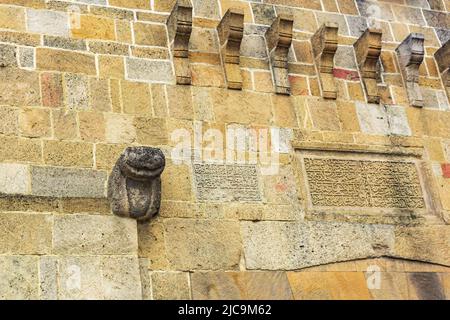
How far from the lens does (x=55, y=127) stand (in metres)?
5.32

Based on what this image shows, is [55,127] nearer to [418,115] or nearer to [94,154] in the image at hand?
[94,154]

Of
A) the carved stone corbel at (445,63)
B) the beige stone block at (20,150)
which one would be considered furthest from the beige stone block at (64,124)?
the carved stone corbel at (445,63)

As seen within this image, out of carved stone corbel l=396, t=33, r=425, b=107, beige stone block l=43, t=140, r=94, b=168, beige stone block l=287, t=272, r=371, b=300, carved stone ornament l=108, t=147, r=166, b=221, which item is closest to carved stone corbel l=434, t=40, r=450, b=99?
carved stone corbel l=396, t=33, r=425, b=107

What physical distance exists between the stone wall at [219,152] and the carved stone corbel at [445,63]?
0.31 ft

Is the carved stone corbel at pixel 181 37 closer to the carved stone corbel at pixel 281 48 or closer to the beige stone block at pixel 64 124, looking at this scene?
the carved stone corbel at pixel 281 48

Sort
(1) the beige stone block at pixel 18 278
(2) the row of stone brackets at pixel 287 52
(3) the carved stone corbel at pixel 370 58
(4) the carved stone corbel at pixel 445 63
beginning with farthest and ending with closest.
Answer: (4) the carved stone corbel at pixel 445 63 < (3) the carved stone corbel at pixel 370 58 < (2) the row of stone brackets at pixel 287 52 < (1) the beige stone block at pixel 18 278

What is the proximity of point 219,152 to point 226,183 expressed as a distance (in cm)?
26

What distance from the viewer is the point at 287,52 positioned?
20.6 ft

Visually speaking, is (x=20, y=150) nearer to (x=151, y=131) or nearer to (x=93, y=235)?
(x=93, y=235)

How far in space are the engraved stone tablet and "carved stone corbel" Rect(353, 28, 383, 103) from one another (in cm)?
147

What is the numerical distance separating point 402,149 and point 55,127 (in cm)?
284

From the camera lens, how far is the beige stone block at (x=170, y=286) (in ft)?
16.4

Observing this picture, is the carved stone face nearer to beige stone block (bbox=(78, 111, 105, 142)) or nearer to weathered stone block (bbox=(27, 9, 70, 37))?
beige stone block (bbox=(78, 111, 105, 142))
